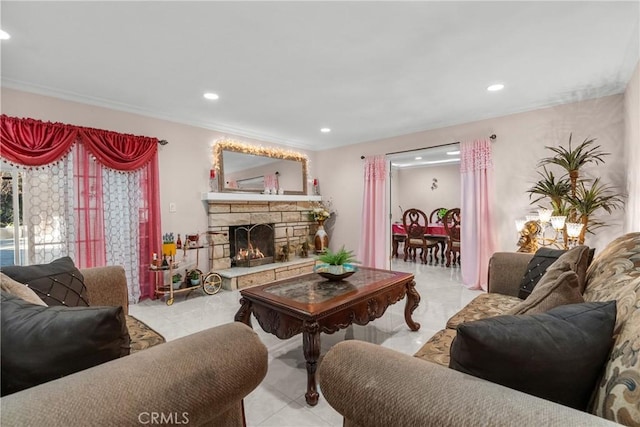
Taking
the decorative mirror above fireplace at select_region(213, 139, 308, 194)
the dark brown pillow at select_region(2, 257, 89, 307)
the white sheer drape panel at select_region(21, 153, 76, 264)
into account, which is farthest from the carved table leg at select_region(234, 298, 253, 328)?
the decorative mirror above fireplace at select_region(213, 139, 308, 194)

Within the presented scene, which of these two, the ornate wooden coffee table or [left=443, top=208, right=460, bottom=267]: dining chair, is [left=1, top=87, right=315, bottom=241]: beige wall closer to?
the ornate wooden coffee table

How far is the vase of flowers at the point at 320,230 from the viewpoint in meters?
5.59

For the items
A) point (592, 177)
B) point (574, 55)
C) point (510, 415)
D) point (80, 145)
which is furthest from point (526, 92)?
point (80, 145)

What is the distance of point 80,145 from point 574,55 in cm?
471

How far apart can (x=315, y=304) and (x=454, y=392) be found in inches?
50.5

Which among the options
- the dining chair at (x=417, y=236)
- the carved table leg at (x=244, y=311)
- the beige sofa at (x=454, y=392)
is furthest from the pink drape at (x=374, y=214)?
the beige sofa at (x=454, y=392)

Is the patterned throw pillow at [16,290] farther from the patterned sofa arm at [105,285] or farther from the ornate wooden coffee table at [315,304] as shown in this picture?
the ornate wooden coffee table at [315,304]

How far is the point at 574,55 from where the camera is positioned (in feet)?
7.95

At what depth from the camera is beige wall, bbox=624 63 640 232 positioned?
2484 mm

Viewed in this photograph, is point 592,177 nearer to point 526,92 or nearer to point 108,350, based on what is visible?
point 526,92

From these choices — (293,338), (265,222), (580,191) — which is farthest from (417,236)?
(293,338)

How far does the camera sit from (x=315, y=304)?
6.38 ft

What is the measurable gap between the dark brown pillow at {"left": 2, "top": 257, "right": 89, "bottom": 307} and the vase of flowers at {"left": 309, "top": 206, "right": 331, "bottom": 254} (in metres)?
4.12

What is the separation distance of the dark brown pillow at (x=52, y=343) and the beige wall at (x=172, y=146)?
3.04 m
